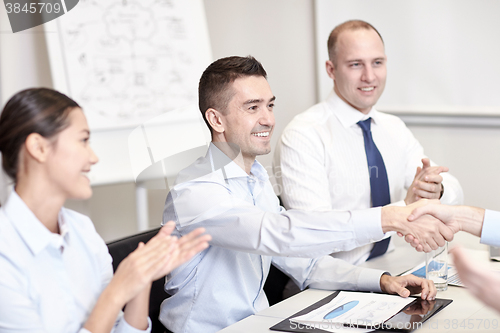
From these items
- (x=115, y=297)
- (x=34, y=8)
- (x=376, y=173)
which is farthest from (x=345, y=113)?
(x=115, y=297)

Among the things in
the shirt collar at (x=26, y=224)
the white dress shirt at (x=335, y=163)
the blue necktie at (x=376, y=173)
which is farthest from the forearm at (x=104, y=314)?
the blue necktie at (x=376, y=173)

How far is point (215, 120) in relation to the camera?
1.42 meters

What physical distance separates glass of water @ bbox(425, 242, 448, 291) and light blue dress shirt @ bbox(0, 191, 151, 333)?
82cm

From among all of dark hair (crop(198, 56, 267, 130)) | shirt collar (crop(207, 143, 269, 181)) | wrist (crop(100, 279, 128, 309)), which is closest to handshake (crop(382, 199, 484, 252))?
shirt collar (crop(207, 143, 269, 181))

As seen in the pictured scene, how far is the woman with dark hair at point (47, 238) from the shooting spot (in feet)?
2.84

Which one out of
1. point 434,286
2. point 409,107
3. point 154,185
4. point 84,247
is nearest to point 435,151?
point 409,107

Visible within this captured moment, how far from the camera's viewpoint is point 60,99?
3.01 feet

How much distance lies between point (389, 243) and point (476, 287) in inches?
43.0

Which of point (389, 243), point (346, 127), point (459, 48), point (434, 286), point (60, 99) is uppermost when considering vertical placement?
point (60, 99)

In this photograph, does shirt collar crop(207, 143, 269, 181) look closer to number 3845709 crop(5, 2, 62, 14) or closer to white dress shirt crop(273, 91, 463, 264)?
white dress shirt crop(273, 91, 463, 264)

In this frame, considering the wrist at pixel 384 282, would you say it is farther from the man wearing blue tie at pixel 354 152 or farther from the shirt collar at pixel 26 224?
the shirt collar at pixel 26 224

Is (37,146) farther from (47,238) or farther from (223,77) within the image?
(223,77)

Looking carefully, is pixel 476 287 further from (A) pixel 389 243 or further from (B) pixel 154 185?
(A) pixel 389 243

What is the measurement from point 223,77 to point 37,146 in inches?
25.4
